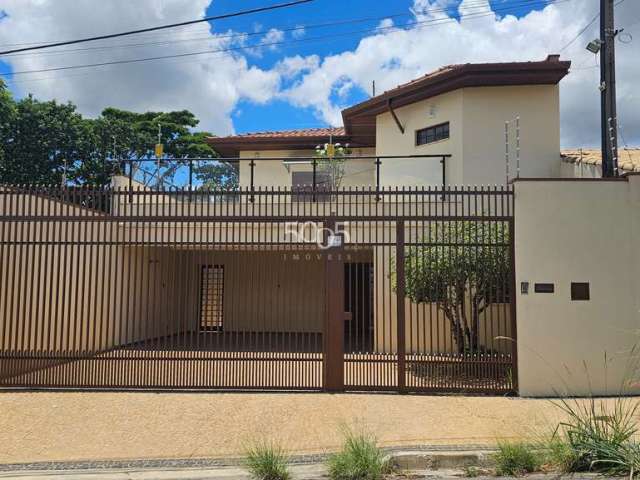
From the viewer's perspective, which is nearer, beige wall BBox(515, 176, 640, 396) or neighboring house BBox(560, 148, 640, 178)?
beige wall BBox(515, 176, 640, 396)

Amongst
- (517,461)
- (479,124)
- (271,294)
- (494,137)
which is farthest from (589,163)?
(517,461)

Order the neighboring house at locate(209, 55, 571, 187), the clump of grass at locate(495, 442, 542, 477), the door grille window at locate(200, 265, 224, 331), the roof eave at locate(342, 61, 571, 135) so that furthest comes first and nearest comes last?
1. the neighboring house at locate(209, 55, 571, 187)
2. the roof eave at locate(342, 61, 571, 135)
3. the door grille window at locate(200, 265, 224, 331)
4. the clump of grass at locate(495, 442, 542, 477)

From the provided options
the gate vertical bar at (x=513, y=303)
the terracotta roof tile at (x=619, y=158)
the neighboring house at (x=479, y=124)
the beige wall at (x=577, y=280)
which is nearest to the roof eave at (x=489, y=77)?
the neighboring house at (x=479, y=124)

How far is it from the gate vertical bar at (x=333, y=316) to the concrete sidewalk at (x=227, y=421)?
29cm

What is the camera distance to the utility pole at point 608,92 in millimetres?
8117

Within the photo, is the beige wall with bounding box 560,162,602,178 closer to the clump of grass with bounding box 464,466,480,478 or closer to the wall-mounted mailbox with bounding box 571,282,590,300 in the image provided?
the wall-mounted mailbox with bounding box 571,282,590,300

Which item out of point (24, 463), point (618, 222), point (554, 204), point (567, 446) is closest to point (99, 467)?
point (24, 463)

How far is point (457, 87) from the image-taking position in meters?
12.2

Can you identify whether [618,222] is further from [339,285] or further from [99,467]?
[99,467]

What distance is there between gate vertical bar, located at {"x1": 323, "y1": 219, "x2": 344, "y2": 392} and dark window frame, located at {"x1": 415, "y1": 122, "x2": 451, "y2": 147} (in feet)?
21.6

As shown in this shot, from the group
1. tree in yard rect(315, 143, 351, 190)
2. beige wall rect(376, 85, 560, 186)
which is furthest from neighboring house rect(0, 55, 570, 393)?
tree in yard rect(315, 143, 351, 190)

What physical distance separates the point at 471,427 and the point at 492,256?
2.77m

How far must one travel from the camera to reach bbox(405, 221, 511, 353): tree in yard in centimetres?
741

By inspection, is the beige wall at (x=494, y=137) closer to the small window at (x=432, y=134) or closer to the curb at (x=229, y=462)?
the small window at (x=432, y=134)
